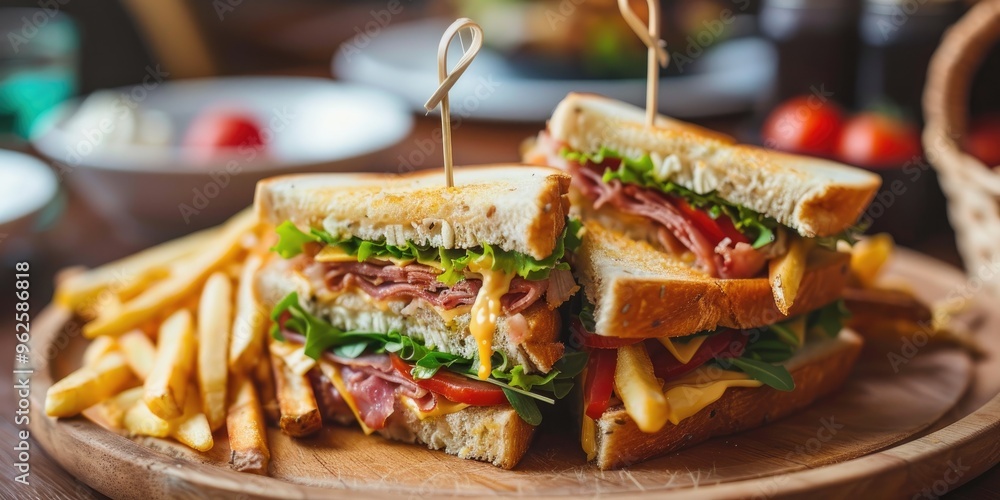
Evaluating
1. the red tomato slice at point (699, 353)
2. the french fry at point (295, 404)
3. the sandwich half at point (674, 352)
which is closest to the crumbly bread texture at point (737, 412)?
the sandwich half at point (674, 352)

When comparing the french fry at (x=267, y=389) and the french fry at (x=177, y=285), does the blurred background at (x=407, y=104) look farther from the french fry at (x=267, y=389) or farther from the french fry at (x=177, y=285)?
the french fry at (x=267, y=389)

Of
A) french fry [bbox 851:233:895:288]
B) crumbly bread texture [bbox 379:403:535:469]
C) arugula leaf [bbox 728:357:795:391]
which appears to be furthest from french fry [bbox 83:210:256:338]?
french fry [bbox 851:233:895:288]

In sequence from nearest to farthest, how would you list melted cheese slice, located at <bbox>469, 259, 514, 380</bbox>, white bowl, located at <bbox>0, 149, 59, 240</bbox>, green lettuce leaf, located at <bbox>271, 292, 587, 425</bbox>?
melted cheese slice, located at <bbox>469, 259, 514, 380</bbox>
green lettuce leaf, located at <bbox>271, 292, 587, 425</bbox>
white bowl, located at <bbox>0, 149, 59, 240</bbox>

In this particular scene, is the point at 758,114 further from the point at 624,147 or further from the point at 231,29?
the point at 231,29

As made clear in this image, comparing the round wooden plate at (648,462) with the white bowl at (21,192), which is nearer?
the round wooden plate at (648,462)

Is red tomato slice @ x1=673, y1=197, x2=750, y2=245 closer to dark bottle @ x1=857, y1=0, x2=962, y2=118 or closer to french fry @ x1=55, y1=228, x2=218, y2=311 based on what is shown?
french fry @ x1=55, y1=228, x2=218, y2=311

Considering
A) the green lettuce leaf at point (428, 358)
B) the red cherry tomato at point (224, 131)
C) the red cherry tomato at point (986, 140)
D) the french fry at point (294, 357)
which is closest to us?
the green lettuce leaf at point (428, 358)
